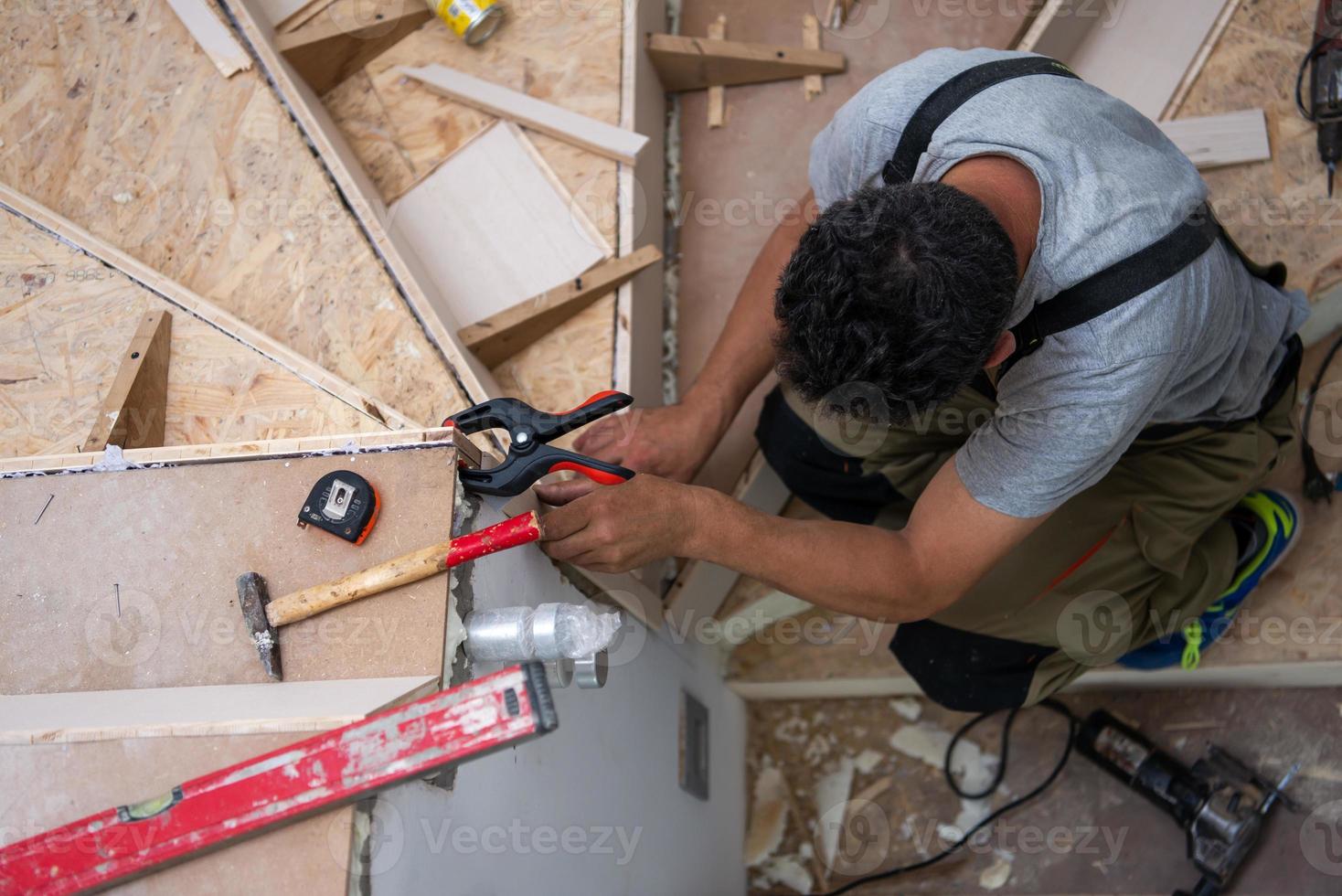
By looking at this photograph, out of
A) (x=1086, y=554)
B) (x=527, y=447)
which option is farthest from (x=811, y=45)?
(x=527, y=447)

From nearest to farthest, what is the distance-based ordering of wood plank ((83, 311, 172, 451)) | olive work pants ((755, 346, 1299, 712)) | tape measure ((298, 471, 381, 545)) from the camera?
tape measure ((298, 471, 381, 545)) → wood plank ((83, 311, 172, 451)) → olive work pants ((755, 346, 1299, 712))

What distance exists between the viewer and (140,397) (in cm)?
168

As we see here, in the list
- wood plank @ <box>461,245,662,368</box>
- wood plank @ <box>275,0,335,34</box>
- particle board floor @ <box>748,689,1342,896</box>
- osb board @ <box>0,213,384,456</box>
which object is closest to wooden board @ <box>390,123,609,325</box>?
wood plank @ <box>461,245,662,368</box>

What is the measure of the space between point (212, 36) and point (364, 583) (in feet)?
4.65

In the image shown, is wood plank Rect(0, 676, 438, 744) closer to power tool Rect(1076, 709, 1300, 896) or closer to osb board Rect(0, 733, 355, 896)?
osb board Rect(0, 733, 355, 896)

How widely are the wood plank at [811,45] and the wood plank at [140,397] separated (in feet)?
5.64

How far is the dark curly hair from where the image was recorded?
1202 millimetres

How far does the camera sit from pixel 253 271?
195 cm

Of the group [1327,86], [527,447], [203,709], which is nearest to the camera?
[203,709]

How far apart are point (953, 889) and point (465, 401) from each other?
5.64 ft

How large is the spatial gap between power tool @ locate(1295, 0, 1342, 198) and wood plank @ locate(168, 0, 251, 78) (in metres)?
2.35

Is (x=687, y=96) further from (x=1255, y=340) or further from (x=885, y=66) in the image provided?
(x=1255, y=340)

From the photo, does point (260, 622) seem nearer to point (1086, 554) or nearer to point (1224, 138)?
point (1086, 554)

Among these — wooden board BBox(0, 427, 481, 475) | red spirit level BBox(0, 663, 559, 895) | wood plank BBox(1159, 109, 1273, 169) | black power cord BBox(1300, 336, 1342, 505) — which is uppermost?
wooden board BBox(0, 427, 481, 475)
